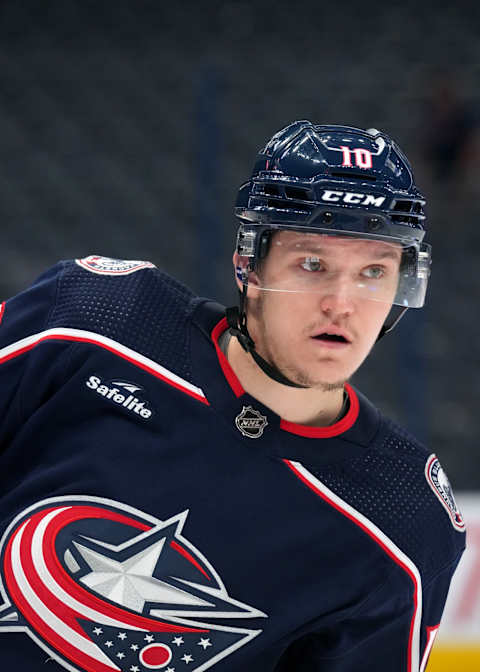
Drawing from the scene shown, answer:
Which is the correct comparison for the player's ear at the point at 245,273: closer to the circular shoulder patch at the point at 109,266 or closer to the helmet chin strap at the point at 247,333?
the helmet chin strap at the point at 247,333

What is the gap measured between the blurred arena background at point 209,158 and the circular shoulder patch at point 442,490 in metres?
1.17

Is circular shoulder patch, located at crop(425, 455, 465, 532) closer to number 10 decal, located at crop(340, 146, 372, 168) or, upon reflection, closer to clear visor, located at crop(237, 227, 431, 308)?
clear visor, located at crop(237, 227, 431, 308)

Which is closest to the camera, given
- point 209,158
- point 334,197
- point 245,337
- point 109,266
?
point 334,197

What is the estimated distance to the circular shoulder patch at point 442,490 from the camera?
169cm

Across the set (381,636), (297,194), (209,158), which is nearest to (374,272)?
(297,194)

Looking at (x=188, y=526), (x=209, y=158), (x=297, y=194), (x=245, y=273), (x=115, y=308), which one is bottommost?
(x=188, y=526)

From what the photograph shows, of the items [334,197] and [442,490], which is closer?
[334,197]

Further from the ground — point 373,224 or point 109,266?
point 373,224

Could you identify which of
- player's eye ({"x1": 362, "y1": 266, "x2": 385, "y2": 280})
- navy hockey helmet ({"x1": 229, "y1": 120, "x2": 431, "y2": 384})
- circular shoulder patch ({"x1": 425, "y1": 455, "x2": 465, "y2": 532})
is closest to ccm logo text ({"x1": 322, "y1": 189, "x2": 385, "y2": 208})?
navy hockey helmet ({"x1": 229, "y1": 120, "x2": 431, "y2": 384})

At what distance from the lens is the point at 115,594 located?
5.15ft

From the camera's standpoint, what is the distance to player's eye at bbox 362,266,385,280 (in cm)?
157

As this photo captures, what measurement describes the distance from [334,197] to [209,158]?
1963 mm

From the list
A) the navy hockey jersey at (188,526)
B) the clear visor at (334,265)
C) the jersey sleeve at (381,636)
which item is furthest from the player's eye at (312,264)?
the jersey sleeve at (381,636)

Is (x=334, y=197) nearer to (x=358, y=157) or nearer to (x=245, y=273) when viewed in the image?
(x=358, y=157)
